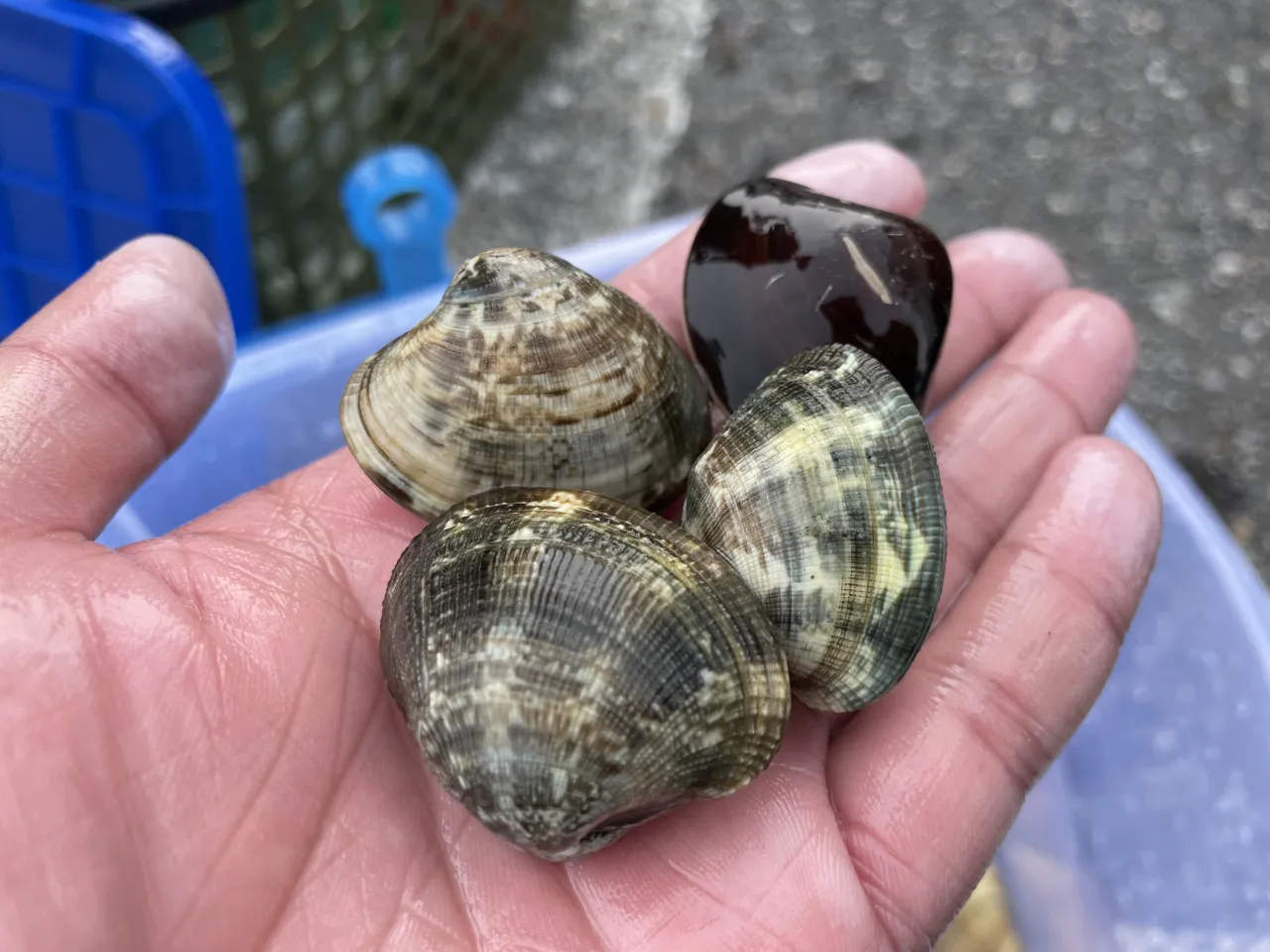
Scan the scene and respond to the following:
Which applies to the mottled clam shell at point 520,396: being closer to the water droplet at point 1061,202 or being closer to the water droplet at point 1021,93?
the water droplet at point 1061,202

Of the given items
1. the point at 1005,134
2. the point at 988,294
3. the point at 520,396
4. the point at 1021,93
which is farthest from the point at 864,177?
the point at 1021,93

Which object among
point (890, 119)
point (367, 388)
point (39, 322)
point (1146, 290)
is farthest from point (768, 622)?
point (890, 119)

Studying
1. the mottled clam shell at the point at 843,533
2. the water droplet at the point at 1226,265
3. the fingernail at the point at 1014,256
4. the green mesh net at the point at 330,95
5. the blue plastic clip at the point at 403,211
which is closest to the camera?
the mottled clam shell at the point at 843,533

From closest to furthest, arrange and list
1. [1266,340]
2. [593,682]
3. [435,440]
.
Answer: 1. [593,682]
2. [435,440]
3. [1266,340]

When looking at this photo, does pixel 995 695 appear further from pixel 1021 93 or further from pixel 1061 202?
pixel 1021 93

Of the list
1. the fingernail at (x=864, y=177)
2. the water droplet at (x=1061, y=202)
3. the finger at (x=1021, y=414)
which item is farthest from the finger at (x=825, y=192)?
the water droplet at (x=1061, y=202)

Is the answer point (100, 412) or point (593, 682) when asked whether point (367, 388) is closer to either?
point (100, 412)

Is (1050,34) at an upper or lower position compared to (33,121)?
lower
